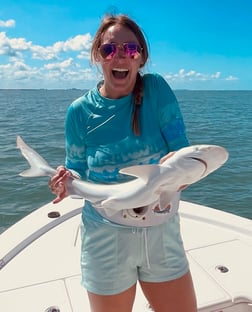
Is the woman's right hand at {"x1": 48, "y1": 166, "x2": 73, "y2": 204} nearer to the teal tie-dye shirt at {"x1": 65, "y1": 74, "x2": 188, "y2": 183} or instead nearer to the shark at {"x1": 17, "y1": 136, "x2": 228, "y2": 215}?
the shark at {"x1": 17, "y1": 136, "x2": 228, "y2": 215}

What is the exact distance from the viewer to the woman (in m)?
1.93

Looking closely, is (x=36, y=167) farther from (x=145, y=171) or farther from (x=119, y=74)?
(x=145, y=171)

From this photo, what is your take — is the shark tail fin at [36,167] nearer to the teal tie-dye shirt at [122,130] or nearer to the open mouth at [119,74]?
the teal tie-dye shirt at [122,130]

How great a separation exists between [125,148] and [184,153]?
20.2 inches

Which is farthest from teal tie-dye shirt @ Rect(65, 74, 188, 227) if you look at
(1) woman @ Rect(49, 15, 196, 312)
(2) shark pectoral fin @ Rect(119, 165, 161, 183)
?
(2) shark pectoral fin @ Rect(119, 165, 161, 183)

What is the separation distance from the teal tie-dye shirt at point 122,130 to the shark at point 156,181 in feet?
0.43

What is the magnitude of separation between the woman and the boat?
729 millimetres

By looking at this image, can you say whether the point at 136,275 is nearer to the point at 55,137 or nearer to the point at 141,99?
the point at 141,99

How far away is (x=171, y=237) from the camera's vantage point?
207 centimetres

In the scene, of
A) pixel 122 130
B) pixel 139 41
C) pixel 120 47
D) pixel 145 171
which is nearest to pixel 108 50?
pixel 120 47

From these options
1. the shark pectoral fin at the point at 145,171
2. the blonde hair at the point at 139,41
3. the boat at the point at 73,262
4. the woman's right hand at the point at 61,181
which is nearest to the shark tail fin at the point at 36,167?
the woman's right hand at the point at 61,181

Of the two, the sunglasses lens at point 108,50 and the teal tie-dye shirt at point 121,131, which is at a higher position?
the sunglasses lens at point 108,50

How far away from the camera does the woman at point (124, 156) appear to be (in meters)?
1.93

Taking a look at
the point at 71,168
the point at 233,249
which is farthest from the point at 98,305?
the point at 233,249
